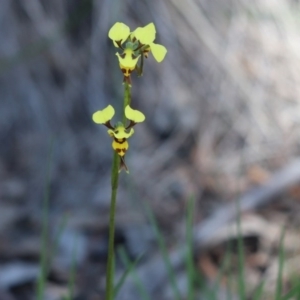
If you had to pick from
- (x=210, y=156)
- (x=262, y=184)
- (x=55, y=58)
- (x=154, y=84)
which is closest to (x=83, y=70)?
(x=55, y=58)

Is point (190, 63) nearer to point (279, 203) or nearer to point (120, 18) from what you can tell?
point (120, 18)

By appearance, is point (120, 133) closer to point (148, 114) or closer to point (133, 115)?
point (133, 115)

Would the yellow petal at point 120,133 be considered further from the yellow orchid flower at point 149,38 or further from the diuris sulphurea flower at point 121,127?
the yellow orchid flower at point 149,38

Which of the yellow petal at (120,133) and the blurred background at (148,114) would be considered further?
the blurred background at (148,114)

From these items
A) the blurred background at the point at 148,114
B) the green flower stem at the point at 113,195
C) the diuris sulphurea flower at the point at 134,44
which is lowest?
the green flower stem at the point at 113,195

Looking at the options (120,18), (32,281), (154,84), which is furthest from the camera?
(154,84)

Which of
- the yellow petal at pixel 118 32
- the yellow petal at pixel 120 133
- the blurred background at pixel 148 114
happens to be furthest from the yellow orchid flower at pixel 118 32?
the blurred background at pixel 148 114

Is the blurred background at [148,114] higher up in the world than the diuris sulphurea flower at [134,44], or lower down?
higher up

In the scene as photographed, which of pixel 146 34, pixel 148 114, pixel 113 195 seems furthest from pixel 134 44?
pixel 148 114
